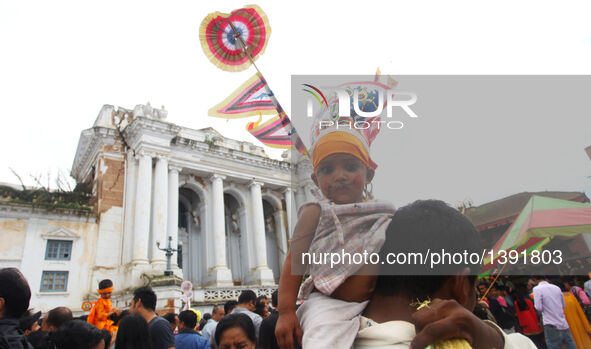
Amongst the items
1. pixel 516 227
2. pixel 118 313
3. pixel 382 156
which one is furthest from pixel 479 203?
pixel 118 313

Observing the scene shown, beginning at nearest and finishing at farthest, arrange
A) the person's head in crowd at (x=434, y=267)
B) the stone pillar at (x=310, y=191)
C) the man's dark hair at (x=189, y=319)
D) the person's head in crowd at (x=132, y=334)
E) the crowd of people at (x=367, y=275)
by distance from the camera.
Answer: the crowd of people at (x=367, y=275), the person's head in crowd at (x=434, y=267), the stone pillar at (x=310, y=191), the person's head in crowd at (x=132, y=334), the man's dark hair at (x=189, y=319)

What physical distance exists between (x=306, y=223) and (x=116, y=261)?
18373 mm

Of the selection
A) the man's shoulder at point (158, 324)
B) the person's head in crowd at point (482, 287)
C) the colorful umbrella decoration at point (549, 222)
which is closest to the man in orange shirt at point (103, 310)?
the man's shoulder at point (158, 324)

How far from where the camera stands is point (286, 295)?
1713 mm

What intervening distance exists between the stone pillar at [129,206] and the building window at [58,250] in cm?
237

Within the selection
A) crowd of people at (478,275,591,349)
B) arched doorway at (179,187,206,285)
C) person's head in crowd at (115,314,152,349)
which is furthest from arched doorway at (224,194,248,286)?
person's head in crowd at (115,314,152,349)

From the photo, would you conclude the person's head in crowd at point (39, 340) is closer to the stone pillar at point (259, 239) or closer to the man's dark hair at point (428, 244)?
the man's dark hair at point (428, 244)

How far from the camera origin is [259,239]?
2192 cm

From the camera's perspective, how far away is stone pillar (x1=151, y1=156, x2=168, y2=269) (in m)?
17.3

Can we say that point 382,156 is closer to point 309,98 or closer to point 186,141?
point 309,98

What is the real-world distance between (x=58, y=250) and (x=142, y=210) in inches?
157

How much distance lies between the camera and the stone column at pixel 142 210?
16.9 meters

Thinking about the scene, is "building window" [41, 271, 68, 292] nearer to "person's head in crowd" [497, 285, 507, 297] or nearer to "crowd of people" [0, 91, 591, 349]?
"person's head in crowd" [497, 285, 507, 297]

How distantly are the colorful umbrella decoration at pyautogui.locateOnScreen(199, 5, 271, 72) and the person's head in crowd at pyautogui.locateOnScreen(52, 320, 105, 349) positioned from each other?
130 inches
